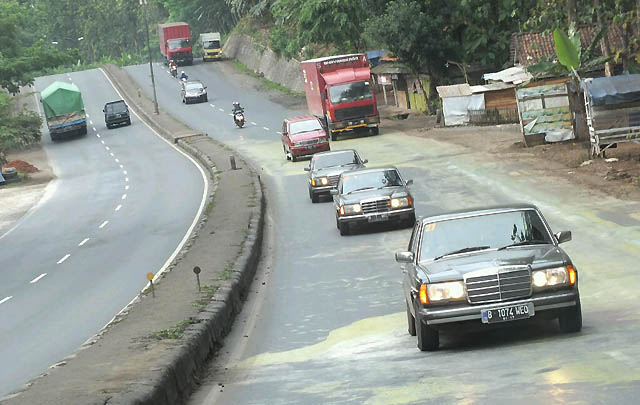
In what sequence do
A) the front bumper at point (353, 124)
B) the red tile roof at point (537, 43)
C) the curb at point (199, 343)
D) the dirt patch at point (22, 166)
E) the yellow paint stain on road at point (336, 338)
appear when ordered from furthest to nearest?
1. the dirt patch at point (22, 166)
2. the red tile roof at point (537, 43)
3. the front bumper at point (353, 124)
4. the yellow paint stain on road at point (336, 338)
5. the curb at point (199, 343)

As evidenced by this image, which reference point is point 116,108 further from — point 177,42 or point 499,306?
point 499,306

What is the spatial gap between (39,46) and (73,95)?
683 cm

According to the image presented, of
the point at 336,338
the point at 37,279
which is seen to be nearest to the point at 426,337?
the point at 336,338

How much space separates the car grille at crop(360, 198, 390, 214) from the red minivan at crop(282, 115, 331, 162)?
68.4ft

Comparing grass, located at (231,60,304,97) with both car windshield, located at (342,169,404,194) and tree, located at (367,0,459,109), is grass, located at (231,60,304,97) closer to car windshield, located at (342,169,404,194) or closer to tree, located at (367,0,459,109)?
tree, located at (367,0,459,109)

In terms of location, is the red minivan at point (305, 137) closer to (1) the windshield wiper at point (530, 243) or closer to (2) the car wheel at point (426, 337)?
(1) the windshield wiper at point (530, 243)

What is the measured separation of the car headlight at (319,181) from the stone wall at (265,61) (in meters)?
55.3

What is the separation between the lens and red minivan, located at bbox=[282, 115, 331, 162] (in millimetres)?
46250

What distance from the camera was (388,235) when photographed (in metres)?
25.1

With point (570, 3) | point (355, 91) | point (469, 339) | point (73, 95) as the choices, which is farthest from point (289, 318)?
point (73, 95)

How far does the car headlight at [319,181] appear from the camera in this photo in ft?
106

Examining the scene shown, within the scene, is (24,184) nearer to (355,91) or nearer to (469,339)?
(355,91)

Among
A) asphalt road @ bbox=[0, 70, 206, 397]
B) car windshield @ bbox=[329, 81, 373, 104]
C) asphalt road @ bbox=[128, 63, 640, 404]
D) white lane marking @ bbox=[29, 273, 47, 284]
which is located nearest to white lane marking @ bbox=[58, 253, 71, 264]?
asphalt road @ bbox=[0, 70, 206, 397]

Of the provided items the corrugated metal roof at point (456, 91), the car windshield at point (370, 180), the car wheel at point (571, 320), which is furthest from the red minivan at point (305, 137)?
the car wheel at point (571, 320)
